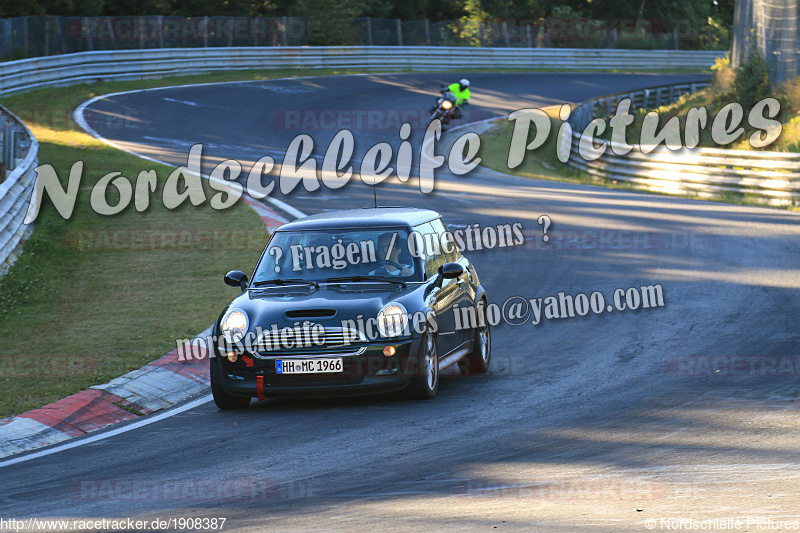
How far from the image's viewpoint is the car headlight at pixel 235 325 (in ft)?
27.6

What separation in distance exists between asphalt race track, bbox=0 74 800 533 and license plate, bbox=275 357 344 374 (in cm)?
36

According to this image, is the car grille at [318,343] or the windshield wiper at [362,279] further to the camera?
the windshield wiper at [362,279]

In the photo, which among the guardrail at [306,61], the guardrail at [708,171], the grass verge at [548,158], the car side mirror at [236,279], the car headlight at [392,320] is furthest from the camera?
the guardrail at [306,61]

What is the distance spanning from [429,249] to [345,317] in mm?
1613

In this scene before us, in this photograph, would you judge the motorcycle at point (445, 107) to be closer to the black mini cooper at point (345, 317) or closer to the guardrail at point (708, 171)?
the guardrail at point (708, 171)

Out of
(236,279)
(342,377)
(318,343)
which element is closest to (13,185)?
(236,279)

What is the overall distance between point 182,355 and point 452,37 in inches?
1841

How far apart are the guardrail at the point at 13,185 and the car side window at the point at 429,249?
6482 millimetres

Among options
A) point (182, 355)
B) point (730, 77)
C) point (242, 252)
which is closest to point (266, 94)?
point (730, 77)

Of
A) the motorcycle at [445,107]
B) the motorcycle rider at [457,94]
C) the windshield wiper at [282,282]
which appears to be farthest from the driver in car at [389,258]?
the motorcycle rider at [457,94]

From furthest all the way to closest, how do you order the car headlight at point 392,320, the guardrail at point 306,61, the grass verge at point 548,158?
1. the guardrail at point 306,61
2. the grass verge at point 548,158
3. the car headlight at point 392,320

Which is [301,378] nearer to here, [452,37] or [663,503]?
[663,503]

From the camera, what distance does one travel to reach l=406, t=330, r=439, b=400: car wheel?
8.44m

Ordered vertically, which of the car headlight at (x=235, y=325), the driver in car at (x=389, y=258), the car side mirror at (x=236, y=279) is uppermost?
the driver in car at (x=389, y=258)
